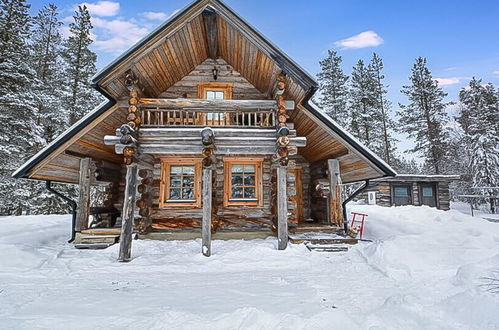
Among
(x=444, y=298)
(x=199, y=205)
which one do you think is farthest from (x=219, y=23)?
(x=444, y=298)

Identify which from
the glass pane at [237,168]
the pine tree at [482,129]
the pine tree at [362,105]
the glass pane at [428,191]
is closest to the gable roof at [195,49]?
the glass pane at [237,168]

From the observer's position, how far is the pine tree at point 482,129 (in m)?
19.2

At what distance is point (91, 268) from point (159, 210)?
350 centimetres

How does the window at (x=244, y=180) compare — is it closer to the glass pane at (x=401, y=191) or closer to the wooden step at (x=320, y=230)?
the wooden step at (x=320, y=230)

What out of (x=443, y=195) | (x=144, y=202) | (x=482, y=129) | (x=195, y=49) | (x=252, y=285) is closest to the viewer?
(x=252, y=285)

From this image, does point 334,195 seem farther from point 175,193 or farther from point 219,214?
point 175,193

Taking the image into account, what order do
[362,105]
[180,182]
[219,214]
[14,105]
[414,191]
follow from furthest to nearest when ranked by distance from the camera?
[362,105]
[414,191]
[14,105]
[180,182]
[219,214]

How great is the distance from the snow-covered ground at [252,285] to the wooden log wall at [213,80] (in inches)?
217

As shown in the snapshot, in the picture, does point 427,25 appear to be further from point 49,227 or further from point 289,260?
point 49,227

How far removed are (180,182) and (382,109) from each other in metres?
21.9

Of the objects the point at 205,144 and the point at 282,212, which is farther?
the point at 282,212

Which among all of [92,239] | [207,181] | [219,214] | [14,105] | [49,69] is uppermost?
[49,69]

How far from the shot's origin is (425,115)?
22.1 meters

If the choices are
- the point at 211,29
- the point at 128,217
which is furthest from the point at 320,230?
the point at 211,29
